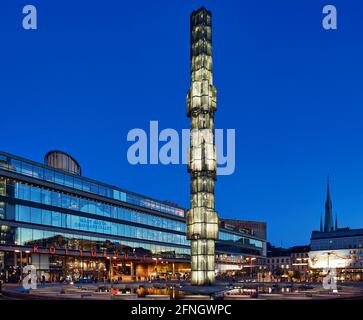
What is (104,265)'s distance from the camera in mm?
147375

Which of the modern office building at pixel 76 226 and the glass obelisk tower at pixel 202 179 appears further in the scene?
the modern office building at pixel 76 226

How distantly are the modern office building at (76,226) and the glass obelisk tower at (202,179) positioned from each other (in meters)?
46.6

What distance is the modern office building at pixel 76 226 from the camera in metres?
111

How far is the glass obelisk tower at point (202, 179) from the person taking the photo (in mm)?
74250

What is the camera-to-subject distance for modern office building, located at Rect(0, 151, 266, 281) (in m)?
111

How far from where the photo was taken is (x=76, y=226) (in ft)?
424

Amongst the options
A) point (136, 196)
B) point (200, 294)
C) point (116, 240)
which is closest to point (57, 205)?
point (116, 240)

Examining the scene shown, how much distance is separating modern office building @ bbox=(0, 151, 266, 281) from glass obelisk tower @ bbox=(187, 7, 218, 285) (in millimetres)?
46643

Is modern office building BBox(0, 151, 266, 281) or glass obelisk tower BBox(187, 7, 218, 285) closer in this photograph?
glass obelisk tower BBox(187, 7, 218, 285)

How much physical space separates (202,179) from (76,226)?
6191 cm

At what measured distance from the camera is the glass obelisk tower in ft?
244

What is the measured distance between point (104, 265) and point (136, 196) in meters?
21.1

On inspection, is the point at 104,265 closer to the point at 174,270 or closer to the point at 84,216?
the point at 84,216
